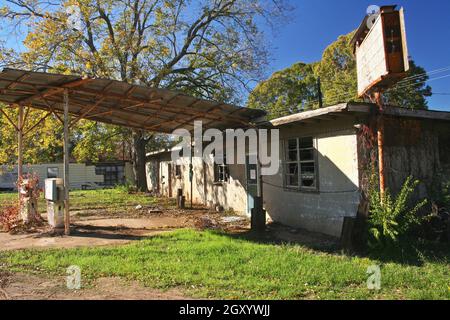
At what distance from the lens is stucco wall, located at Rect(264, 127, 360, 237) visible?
8.64m

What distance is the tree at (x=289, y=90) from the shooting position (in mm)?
33312

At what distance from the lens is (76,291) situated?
18.0ft

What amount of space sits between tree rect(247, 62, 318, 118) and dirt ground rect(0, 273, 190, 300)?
2796 cm

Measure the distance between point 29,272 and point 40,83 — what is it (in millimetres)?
4864

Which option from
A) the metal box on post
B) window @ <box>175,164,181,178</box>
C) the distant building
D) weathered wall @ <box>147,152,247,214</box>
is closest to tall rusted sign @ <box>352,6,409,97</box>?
weathered wall @ <box>147,152,247,214</box>

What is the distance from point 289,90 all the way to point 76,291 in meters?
31.0

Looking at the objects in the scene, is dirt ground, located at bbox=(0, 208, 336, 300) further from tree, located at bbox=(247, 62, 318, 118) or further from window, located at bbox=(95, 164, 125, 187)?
window, located at bbox=(95, 164, 125, 187)

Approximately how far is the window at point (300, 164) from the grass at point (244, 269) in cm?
245

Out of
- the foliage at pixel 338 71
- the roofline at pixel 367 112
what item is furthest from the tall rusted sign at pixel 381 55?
the foliage at pixel 338 71

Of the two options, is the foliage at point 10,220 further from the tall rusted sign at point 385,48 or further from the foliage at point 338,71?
the foliage at point 338,71

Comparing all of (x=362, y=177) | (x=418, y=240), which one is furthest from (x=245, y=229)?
(x=418, y=240)

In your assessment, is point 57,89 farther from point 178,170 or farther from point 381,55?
point 178,170

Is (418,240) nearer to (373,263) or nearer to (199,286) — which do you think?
(373,263)
